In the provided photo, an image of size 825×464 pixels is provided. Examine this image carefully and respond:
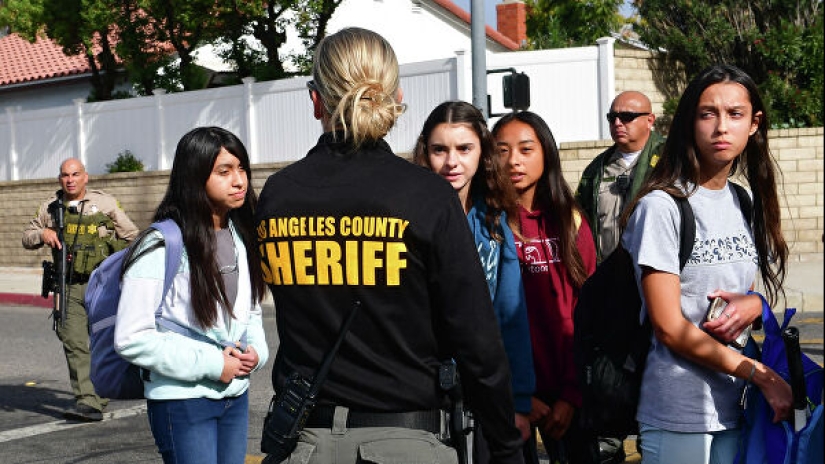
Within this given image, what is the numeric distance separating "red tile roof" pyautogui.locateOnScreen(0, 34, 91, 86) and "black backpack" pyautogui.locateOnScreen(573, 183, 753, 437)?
27.9m

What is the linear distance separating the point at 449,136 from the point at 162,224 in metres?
1.01

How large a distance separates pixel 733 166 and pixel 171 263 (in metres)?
1.78

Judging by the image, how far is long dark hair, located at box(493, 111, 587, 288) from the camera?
392cm

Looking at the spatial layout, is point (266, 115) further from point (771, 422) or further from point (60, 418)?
point (771, 422)

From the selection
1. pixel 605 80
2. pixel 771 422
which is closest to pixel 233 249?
pixel 771 422

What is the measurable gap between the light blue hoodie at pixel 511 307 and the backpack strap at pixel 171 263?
97 cm

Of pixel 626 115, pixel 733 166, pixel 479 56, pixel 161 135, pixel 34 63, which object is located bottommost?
pixel 733 166

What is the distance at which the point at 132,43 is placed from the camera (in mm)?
22016

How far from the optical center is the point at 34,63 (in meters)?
32.3

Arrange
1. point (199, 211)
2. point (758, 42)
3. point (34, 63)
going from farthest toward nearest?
1. point (34, 63)
2. point (758, 42)
3. point (199, 211)

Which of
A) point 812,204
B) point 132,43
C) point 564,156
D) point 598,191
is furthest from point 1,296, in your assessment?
point 598,191

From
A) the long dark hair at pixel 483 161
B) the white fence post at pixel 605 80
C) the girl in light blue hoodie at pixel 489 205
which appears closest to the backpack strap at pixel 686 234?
the girl in light blue hoodie at pixel 489 205

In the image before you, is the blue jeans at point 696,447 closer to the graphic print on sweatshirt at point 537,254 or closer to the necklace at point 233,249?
the graphic print on sweatshirt at point 537,254

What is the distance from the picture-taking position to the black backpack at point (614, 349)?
3.01 metres
